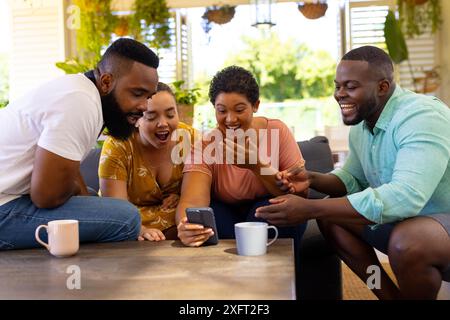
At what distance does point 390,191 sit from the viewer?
1591mm

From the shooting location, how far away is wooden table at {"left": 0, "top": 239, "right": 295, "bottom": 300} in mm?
1153

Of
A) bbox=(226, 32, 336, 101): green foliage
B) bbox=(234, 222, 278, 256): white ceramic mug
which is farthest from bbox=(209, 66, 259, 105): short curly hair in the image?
bbox=(226, 32, 336, 101): green foliage

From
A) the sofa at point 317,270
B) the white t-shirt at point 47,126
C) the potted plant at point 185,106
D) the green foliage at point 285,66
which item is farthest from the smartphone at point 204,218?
the green foliage at point 285,66

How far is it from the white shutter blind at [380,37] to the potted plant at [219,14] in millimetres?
1141

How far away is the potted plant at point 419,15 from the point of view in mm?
5262

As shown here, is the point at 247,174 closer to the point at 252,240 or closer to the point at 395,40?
the point at 252,240

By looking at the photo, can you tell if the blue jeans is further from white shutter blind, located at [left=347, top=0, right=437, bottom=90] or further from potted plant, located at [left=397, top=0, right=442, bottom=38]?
potted plant, located at [left=397, top=0, right=442, bottom=38]

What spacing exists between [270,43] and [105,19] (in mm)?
10364

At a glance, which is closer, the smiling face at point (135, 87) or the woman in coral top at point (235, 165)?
the smiling face at point (135, 87)

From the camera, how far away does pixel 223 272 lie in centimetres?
129

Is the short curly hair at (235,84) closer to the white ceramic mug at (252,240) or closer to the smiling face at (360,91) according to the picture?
the smiling face at (360,91)

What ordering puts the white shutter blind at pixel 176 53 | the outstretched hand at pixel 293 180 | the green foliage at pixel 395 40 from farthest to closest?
1. the white shutter blind at pixel 176 53
2. the green foliage at pixel 395 40
3. the outstretched hand at pixel 293 180

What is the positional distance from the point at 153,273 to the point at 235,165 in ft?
2.75
